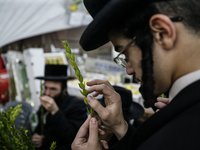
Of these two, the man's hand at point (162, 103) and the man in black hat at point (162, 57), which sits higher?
the man in black hat at point (162, 57)

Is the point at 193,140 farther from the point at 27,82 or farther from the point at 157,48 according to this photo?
the point at 27,82

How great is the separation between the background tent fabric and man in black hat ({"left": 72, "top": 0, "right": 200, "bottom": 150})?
2.94 m

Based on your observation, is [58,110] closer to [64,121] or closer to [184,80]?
[64,121]

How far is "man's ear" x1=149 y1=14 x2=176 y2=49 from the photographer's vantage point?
444 mm

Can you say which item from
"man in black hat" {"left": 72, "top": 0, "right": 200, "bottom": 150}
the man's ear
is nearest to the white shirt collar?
"man in black hat" {"left": 72, "top": 0, "right": 200, "bottom": 150}

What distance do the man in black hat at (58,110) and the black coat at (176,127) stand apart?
117 centimetres

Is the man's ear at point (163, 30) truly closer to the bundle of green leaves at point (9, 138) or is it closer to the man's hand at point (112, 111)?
the man's hand at point (112, 111)

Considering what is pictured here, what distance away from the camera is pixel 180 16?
1.51 ft

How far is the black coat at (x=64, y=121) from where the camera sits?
63.5 inches

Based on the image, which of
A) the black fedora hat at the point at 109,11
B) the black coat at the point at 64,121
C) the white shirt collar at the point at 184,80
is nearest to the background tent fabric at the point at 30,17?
the black coat at the point at 64,121

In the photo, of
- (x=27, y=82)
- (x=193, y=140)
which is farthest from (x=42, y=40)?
(x=193, y=140)

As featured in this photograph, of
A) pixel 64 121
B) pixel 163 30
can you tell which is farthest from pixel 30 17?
pixel 163 30

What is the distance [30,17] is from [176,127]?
3562mm

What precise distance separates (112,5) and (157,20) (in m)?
0.13
